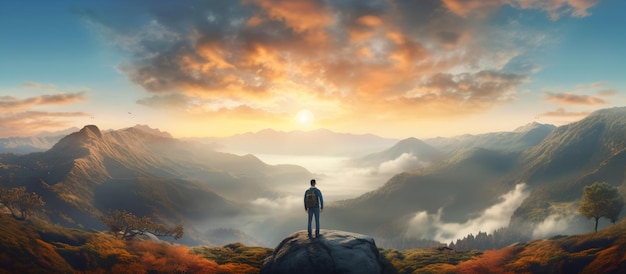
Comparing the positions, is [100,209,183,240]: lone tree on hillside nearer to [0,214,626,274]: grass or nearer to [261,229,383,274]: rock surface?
[0,214,626,274]: grass

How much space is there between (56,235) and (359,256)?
36791mm

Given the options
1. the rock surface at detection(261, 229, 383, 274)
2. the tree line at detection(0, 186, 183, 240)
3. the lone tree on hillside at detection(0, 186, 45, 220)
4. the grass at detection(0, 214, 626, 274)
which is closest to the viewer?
the rock surface at detection(261, 229, 383, 274)

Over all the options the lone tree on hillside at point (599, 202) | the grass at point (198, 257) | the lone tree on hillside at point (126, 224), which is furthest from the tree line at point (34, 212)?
the lone tree on hillside at point (599, 202)

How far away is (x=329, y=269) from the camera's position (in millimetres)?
33062

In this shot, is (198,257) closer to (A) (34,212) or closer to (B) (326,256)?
(B) (326,256)

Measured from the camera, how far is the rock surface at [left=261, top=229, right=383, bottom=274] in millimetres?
33500

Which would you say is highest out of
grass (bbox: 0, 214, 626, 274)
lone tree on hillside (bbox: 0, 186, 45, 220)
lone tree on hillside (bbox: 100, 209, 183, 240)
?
lone tree on hillside (bbox: 0, 186, 45, 220)

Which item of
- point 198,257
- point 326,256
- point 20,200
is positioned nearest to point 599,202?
point 326,256

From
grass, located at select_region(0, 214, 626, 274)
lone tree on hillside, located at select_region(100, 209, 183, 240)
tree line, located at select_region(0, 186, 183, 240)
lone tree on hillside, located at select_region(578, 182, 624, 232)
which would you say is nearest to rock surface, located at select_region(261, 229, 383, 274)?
grass, located at select_region(0, 214, 626, 274)

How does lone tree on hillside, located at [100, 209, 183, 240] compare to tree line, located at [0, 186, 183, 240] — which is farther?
lone tree on hillside, located at [100, 209, 183, 240]

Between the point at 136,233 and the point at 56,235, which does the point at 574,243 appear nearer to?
the point at 136,233

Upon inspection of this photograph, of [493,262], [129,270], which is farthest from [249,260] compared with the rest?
[493,262]

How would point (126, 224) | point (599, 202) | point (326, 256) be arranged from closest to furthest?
point (326, 256), point (126, 224), point (599, 202)

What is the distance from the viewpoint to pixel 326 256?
34.0 m
